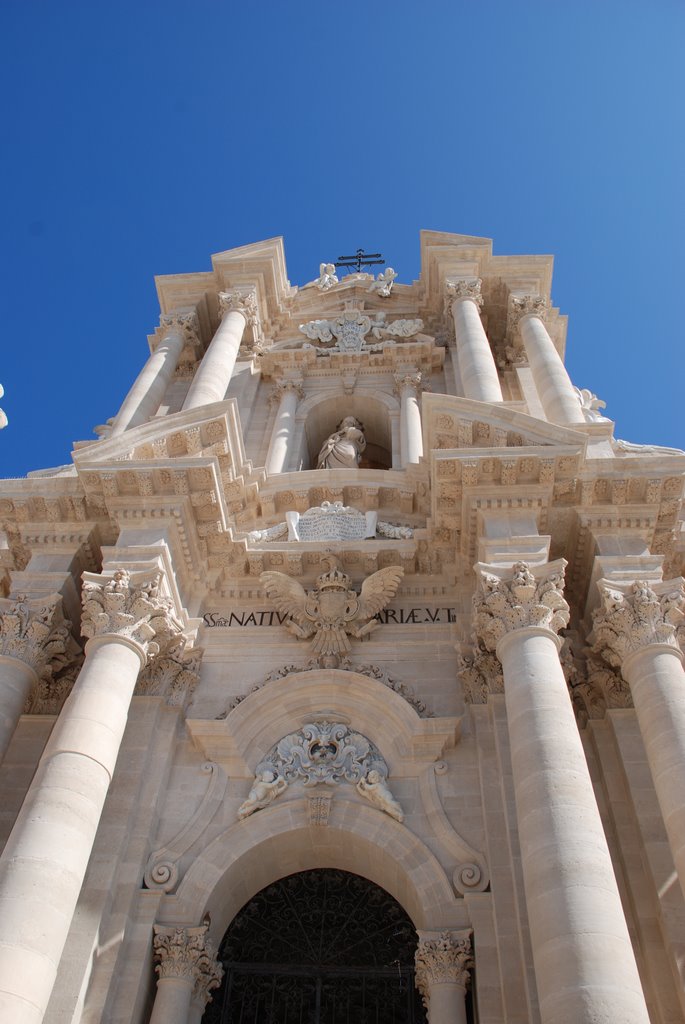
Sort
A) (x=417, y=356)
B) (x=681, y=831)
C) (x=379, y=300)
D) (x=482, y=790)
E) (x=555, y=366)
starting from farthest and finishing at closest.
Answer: (x=379, y=300)
(x=417, y=356)
(x=555, y=366)
(x=482, y=790)
(x=681, y=831)

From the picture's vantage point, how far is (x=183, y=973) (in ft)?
32.9

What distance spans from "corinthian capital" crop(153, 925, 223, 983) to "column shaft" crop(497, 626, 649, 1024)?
164 inches

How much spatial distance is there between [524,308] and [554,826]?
1505cm

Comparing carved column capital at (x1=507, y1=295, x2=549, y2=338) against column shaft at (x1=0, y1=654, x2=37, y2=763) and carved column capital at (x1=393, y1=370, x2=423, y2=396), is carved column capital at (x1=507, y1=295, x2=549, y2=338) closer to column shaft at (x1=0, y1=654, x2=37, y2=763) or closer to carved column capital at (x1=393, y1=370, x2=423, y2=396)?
carved column capital at (x1=393, y1=370, x2=423, y2=396)

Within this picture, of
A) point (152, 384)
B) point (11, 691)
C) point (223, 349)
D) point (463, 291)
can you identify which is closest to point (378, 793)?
point (11, 691)

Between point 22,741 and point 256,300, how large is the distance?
14089 millimetres

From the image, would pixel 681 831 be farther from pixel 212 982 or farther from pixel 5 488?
pixel 5 488

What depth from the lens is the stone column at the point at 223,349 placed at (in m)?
18.3

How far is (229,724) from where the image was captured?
12.3 m

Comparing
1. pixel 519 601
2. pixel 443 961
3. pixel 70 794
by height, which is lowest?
pixel 443 961

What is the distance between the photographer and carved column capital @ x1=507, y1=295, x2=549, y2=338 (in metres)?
20.9

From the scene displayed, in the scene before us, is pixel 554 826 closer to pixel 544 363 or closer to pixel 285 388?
pixel 544 363

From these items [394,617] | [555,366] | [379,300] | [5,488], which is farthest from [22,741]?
[379,300]

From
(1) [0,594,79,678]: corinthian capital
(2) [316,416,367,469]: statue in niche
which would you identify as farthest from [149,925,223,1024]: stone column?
(2) [316,416,367,469]: statue in niche
